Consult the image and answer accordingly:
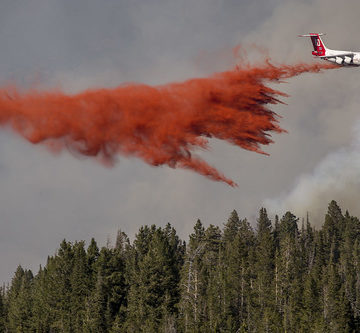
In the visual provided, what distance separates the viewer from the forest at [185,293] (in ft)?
202

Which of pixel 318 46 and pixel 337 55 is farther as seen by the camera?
pixel 318 46

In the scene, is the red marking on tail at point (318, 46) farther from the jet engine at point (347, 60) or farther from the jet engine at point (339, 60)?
the jet engine at point (347, 60)

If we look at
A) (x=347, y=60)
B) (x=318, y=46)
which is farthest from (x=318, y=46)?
(x=347, y=60)

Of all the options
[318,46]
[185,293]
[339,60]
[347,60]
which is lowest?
[185,293]

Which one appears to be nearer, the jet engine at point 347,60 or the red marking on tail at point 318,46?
the jet engine at point 347,60

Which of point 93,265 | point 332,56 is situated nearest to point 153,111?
point 332,56

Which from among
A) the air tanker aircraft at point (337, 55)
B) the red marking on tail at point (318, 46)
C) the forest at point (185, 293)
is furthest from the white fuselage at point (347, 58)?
the forest at point (185, 293)

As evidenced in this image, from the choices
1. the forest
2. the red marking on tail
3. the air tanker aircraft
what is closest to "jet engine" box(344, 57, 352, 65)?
the air tanker aircraft

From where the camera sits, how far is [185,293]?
2263 inches

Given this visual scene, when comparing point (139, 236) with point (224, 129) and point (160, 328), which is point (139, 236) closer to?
point (160, 328)

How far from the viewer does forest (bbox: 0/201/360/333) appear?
6153 cm

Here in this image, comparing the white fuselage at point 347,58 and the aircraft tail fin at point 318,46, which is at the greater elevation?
the aircraft tail fin at point 318,46

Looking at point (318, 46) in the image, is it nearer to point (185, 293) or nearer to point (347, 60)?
point (347, 60)

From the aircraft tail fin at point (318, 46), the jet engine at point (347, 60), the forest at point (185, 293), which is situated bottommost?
the forest at point (185, 293)
